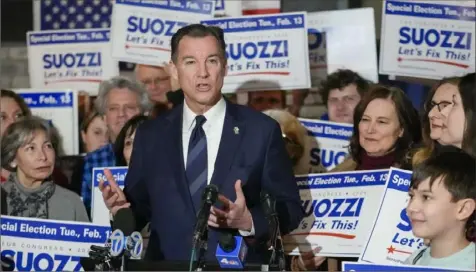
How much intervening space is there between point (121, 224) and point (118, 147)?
5.71 feet

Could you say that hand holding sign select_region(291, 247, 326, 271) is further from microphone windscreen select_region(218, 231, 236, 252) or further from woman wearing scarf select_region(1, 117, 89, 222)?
microphone windscreen select_region(218, 231, 236, 252)

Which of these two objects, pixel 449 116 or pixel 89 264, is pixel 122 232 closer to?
pixel 89 264

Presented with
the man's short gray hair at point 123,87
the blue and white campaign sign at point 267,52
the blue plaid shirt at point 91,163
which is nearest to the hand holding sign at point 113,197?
the blue plaid shirt at point 91,163

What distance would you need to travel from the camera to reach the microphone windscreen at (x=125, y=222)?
4730 mm

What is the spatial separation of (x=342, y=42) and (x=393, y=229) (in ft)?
7.64

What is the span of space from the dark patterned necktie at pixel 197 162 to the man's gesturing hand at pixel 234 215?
228 mm

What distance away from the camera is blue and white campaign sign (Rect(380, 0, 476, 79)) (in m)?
7.13

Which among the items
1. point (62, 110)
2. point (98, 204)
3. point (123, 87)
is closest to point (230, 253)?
point (98, 204)

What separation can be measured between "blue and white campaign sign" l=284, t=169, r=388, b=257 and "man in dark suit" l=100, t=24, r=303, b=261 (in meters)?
0.84

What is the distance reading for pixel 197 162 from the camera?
493 cm

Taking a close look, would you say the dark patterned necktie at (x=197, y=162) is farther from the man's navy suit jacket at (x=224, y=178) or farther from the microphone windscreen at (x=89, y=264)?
the microphone windscreen at (x=89, y=264)

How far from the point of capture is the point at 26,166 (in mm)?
6246

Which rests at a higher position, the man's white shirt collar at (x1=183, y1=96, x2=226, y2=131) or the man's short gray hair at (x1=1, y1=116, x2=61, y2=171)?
the man's white shirt collar at (x1=183, y1=96, x2=226, y2=131)

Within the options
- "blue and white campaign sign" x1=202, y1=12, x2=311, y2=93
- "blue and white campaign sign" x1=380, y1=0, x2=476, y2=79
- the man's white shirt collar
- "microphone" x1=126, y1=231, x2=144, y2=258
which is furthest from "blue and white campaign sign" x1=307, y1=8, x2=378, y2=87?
"microphone" x1=126, y1=231, x2=144, y2=258
